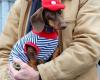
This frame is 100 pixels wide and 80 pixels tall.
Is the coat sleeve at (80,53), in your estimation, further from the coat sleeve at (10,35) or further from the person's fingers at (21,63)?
the coat sleeve at (10,35)

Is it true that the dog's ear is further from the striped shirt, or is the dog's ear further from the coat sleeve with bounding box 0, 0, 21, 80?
the coat sleeve with bounding box 0, 0, 21, 80

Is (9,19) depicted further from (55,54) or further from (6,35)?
(55,54)

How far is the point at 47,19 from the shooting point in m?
2.28

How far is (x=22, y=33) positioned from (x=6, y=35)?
265 mm

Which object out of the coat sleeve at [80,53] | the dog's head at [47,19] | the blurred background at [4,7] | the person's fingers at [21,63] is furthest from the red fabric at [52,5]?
the blurred background at [4,7]

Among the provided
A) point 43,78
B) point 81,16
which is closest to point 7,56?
point 43,78

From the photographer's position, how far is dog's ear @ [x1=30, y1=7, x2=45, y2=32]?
7.41ft

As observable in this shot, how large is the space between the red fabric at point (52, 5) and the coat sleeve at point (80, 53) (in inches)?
6.6

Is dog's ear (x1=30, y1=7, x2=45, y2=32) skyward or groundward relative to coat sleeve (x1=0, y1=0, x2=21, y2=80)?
skyward

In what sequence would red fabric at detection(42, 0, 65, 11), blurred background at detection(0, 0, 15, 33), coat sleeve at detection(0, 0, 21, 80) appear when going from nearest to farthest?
red fabric at detection(42, 0, 65, 11) < coat sleeve at detection(0, 0, 21, 80) < blurred background at detection(0, 0, 15, 33)

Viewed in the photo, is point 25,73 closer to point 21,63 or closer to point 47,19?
point 21,63

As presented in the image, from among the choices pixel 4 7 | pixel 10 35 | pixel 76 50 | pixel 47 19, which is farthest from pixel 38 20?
pixel 4 7

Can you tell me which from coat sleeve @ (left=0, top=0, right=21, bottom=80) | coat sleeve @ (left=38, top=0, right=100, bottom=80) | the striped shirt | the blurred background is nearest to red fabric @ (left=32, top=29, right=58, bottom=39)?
the striped shirt

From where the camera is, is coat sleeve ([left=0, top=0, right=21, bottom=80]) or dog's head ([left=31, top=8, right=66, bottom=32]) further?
coat sleeve ([left=0, top=0, right=21, bottom=80])
